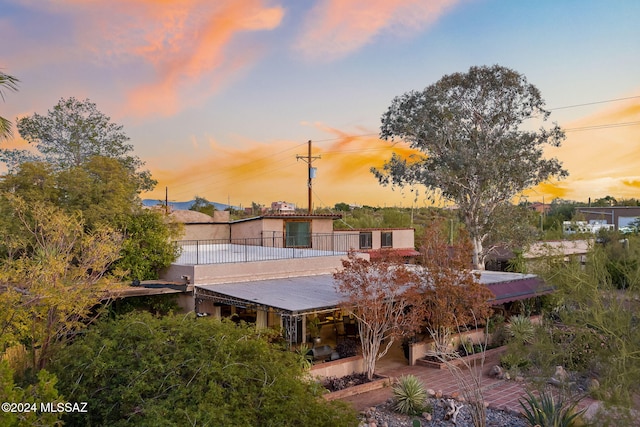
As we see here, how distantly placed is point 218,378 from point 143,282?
33.3ft

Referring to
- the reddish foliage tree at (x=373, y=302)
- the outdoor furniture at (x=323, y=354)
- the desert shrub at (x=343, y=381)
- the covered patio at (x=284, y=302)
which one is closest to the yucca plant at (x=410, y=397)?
the desert shrub at (x=343, y=381)

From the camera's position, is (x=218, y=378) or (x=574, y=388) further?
(x=574, y=388)

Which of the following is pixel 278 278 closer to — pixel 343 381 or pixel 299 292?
pixel 299 292

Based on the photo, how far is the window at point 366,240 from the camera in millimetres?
31172

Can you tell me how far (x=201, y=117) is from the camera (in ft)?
78.9

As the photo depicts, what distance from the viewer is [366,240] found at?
3145 centimetres

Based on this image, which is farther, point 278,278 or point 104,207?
point 104,207

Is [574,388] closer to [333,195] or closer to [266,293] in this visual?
[266,293]

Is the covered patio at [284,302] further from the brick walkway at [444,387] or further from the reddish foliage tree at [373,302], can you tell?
the brick walkway at [444,387]

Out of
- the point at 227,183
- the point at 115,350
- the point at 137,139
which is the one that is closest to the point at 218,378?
the point at 115,350

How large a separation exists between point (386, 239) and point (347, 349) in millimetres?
18739

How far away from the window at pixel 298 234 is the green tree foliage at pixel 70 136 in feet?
26.2

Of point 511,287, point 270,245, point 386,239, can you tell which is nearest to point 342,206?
point 386,239

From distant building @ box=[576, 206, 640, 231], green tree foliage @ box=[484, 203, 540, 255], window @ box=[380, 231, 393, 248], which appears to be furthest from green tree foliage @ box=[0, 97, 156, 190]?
distant building @ box=[576, 206, 640, 231]
